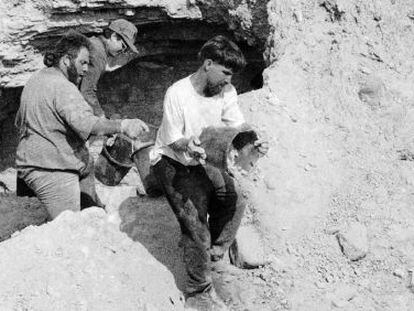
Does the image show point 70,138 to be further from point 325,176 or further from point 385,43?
point 385,43

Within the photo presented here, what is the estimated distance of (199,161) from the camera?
3.61 meters

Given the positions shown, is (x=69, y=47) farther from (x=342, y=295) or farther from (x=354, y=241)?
(x=342, y=295)

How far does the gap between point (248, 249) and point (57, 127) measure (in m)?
1.65

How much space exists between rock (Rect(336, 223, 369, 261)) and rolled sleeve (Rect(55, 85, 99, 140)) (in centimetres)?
188

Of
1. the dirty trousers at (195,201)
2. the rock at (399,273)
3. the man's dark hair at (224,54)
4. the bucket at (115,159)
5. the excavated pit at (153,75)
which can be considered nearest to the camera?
the man's dark hair at (224,54)

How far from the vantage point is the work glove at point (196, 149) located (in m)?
3.53

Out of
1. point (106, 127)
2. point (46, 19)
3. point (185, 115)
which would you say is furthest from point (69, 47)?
point (46, 19)

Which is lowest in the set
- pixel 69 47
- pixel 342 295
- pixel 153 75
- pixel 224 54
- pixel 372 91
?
pixel 153 75

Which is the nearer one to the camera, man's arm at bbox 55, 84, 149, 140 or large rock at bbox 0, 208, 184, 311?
large rock at bbox 0, 208, 184, 311

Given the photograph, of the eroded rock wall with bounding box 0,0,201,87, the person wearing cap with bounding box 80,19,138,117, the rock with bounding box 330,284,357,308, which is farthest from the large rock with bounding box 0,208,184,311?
the eroded rock wall with bounding box 0,0,201,87

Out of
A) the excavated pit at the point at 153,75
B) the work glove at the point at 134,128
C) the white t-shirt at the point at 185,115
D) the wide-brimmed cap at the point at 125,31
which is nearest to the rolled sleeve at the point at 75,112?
the work glove at the point at 134,128

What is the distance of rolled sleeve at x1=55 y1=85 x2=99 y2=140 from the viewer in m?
4.37

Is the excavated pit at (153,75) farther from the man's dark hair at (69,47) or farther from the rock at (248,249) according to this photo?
the rock at (248,249)

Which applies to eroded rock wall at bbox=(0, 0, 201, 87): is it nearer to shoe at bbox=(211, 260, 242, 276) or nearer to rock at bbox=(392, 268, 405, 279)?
shoe at bbox=(211, 260, 242, 276)
